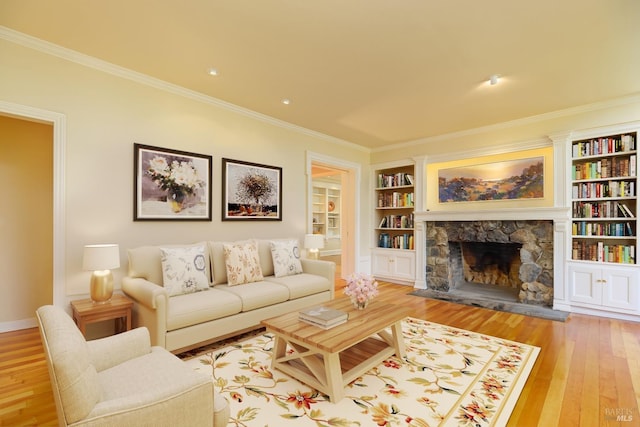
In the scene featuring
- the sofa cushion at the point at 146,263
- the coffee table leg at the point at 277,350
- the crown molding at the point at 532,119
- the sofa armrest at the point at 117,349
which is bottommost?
the coffee table leg at the point at 277,350

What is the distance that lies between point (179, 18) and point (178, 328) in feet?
7.92

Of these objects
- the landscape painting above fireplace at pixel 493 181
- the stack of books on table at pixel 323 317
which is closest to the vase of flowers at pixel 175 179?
the stack of books on table at pixel 323 317

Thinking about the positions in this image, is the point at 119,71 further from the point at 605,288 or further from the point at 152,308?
the point at 605,288

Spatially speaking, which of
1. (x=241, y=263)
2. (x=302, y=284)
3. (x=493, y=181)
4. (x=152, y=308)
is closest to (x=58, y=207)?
(x=152, y=308)

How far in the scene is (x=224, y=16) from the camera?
7.32 feet

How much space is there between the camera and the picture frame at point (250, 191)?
3.87 metres

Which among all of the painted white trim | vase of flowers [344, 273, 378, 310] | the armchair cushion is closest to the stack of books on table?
vase of flowers [344, 273, 378, 310]

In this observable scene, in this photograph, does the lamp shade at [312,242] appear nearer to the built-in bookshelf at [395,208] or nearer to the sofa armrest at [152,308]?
the built-in bookshelf at [395,208]

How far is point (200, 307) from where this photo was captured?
262 centimetres

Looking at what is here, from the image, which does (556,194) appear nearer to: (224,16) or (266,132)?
Result: (266,132)

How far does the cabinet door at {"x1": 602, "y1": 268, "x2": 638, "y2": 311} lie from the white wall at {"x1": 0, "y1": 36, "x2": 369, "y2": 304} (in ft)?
15.3

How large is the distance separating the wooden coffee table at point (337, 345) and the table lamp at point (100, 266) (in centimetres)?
146

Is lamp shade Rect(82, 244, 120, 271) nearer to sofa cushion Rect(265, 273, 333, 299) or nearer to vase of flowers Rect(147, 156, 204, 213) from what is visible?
vase of flowers Rect(147, 156, 204, 213)

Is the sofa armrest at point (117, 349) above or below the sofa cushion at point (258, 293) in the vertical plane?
above
